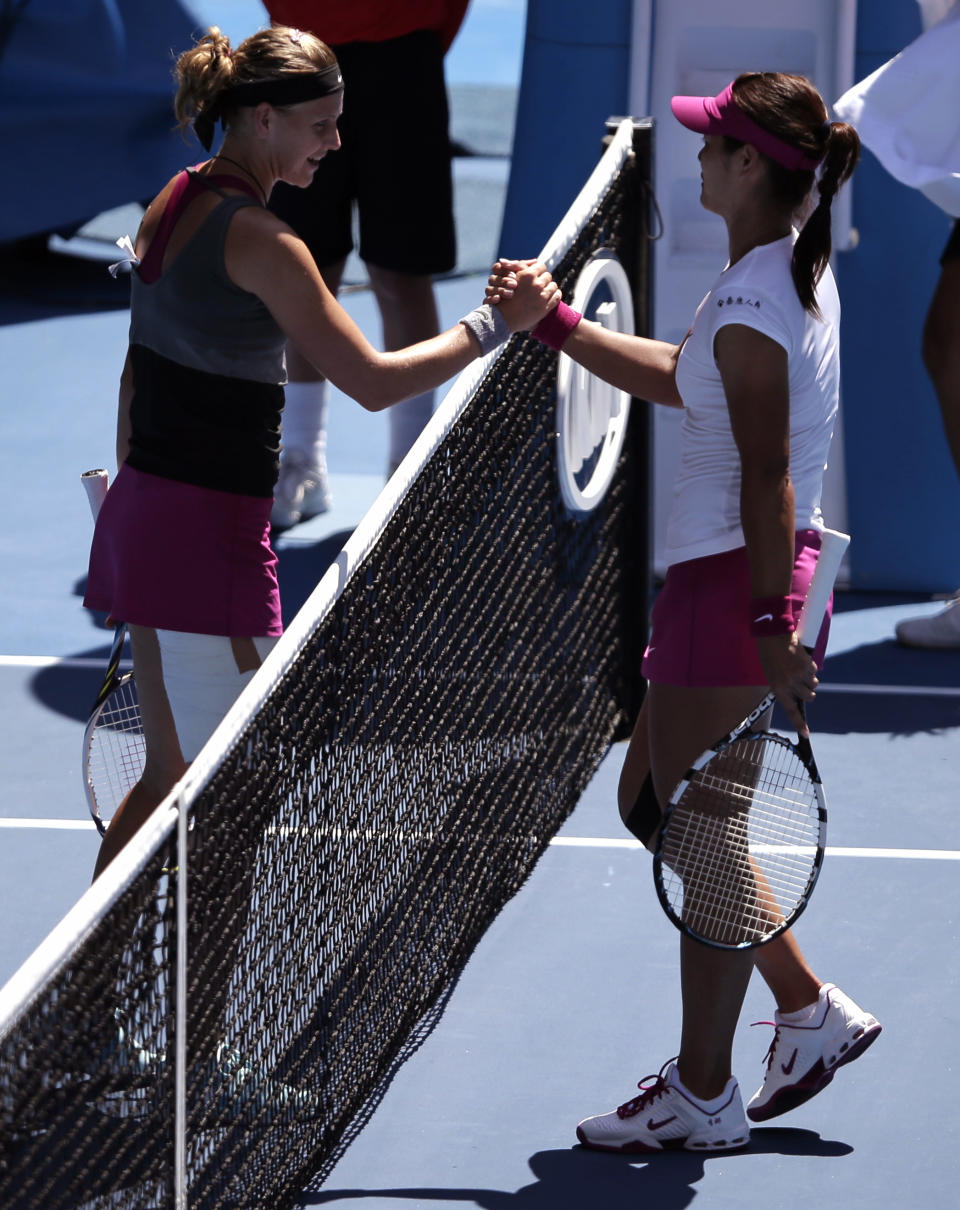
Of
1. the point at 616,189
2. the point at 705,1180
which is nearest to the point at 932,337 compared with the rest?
the point at 616,189

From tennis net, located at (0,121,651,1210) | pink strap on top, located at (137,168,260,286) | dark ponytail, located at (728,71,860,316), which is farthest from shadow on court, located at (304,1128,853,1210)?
pink strap on top, located at (137,168,260,286)

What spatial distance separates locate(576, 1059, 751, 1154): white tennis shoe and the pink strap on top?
1644 mm

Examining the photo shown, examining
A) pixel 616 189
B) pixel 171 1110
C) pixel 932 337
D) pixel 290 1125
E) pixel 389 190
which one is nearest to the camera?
pixel 171 1110

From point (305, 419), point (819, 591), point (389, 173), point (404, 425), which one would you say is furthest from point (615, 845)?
point (389, 173)

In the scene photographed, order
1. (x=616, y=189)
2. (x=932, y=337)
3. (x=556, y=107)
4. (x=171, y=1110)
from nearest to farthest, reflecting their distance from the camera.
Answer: (x=171, y=1110), (x=616, y=189), (x=932, y=337), (x=556, y=107)

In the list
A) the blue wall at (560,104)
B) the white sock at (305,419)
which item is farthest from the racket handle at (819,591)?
the white sock at (305,419)

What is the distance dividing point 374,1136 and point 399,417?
147 inches

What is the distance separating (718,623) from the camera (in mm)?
3266

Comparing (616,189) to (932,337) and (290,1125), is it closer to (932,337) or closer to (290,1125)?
(932,337)

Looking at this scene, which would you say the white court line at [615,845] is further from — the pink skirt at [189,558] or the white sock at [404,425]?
the white sock at [404,425]

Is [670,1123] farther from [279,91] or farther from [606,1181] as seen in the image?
[279,91]

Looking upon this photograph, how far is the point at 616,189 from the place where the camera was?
488cm

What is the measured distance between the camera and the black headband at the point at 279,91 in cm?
325

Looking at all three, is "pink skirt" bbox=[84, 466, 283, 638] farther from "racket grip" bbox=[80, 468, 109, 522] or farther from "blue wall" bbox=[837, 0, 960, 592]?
"blue wall" bbox=[837, 0, 960, 592]
